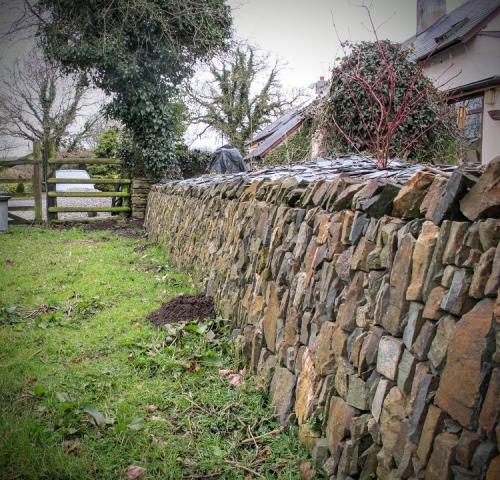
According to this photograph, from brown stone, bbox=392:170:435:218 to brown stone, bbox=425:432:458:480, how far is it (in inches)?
31.7

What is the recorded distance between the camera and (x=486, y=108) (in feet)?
37.2

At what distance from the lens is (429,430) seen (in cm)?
144

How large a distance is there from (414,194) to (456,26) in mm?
13731

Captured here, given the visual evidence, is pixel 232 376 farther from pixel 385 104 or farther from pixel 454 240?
pixel 385 104

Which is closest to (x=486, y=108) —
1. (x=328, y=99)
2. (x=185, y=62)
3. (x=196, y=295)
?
(x=328, y=99)

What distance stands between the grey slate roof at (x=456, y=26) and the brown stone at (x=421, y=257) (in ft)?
29.1

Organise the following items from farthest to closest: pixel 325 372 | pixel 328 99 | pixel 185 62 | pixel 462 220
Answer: pixel 185 62 < pixel 328 99 < pixel 325 372 < pixel 462 220

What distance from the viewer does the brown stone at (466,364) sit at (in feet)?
4.19

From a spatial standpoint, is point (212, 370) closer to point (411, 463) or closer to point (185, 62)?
point (411, 463)

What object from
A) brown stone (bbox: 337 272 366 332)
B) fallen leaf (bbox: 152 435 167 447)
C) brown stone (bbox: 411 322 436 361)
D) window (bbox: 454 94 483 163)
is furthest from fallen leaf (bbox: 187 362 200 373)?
window (bbox: 454 94 483 163)

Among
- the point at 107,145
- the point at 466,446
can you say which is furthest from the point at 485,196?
the point at 107,145

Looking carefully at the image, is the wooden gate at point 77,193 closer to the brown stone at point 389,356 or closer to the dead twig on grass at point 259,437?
the dead twig on grass at point 259,437

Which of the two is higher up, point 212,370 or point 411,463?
point 411,463

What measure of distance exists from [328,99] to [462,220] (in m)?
6.43
